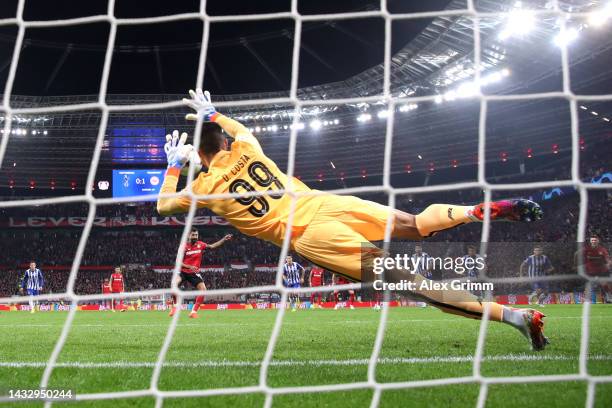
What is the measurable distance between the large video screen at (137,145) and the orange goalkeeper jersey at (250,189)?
79.6 feet

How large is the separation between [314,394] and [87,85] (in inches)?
1013

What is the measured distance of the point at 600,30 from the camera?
1762cm

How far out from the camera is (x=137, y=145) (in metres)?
28.8

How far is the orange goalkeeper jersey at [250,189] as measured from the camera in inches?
153

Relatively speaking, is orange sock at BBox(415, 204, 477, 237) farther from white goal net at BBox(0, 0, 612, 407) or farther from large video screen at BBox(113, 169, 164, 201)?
large video screen at BBox(113, 169, 164, 201)

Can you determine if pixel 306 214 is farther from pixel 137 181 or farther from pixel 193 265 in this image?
pixel 137 181

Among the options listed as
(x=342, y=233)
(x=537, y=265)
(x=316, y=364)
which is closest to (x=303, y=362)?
(x=316, y=364)

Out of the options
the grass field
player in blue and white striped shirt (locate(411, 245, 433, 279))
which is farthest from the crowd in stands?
the grass field

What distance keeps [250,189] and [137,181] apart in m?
22.5

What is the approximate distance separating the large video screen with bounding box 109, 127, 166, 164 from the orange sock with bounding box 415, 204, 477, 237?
24.7m

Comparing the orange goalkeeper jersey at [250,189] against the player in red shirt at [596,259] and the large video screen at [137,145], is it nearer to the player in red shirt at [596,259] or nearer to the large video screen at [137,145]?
the player in red shirt at [596,259]

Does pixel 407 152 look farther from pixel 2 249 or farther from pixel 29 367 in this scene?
pixel 29 367

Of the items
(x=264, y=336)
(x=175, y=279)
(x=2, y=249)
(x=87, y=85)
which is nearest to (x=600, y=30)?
(x=264, y=336)

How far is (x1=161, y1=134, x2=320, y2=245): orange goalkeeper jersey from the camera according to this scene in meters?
3.88
